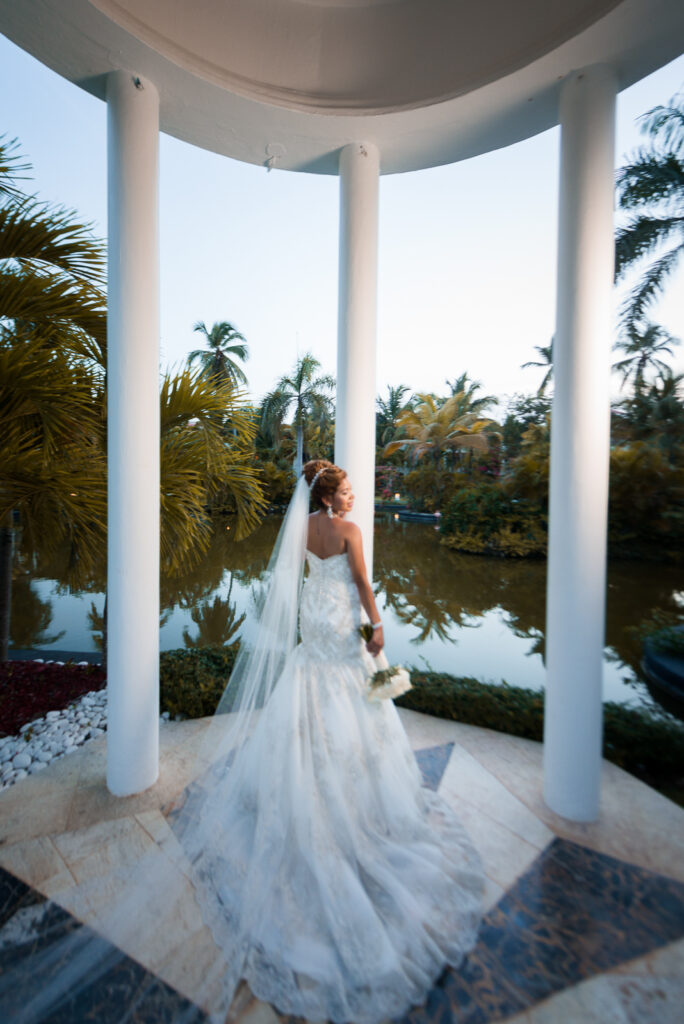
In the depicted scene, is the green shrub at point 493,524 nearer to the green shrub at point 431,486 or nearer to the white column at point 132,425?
the green shrub at point 431,486

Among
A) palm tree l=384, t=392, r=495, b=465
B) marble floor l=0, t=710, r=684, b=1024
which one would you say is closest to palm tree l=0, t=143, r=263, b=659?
marble floor l=0, t=710, r=684, b=1024

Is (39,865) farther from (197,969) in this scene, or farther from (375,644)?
(375,644)

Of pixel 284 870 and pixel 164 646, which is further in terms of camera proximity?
pixel 164 646

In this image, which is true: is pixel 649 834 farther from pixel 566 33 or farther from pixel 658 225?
pixel 658 225

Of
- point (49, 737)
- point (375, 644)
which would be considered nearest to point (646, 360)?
point (375, 644)

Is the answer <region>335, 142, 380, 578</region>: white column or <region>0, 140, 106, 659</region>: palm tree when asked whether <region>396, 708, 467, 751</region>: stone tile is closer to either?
<region>335, 142, 380, 578</region>: white column

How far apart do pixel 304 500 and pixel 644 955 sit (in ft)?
7.60

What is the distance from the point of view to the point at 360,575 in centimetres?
270

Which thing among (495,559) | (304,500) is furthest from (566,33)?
(495,559)

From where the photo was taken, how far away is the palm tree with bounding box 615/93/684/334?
7.73 metres

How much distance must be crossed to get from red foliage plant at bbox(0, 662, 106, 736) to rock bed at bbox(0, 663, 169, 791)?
8 centimetres

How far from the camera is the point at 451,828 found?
254 centimetres

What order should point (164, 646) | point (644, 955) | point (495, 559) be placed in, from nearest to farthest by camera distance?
1. point (644, 955)
2. point (164, 646)
3. point (495, 559)

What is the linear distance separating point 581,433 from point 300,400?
2005 cm
